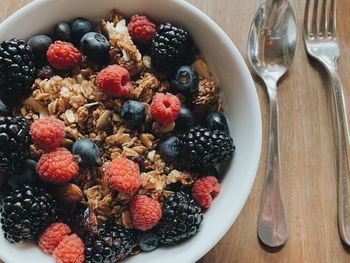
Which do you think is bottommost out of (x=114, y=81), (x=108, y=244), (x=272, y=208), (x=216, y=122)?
(x=272, y=208)

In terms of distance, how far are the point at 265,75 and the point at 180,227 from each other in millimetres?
442

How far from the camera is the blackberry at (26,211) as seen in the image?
911mm

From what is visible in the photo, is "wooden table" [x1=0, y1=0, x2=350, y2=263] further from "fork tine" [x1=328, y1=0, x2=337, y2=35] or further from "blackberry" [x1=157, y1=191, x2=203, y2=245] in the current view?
"blackberry" [x1=157, y1=191, x2=203, y2=245]

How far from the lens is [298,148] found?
122 cm

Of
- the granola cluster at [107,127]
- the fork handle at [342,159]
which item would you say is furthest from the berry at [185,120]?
the fork handle at [342,159]

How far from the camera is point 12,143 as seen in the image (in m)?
0.90

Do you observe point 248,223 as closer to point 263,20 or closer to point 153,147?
point 153,147

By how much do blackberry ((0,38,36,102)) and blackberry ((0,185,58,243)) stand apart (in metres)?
0.19

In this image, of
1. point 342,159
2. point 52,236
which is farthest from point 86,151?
point 342,159

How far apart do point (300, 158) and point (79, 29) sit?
57cm

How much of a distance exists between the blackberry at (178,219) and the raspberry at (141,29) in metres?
0.32

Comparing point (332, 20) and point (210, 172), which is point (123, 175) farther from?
point (332, 20)

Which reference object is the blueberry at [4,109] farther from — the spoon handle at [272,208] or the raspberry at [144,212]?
the spoon handle at [272,208]

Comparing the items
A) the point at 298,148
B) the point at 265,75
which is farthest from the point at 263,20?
the point at 298,148
